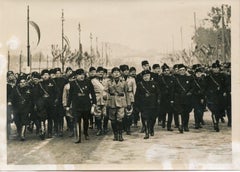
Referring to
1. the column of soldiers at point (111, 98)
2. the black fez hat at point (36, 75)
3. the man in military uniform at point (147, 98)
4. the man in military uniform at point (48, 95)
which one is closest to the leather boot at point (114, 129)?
the column of soldiers at point (111, 98)

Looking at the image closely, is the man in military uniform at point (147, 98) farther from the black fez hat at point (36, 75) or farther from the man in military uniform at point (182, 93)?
the black fez hat at point (36, 75)

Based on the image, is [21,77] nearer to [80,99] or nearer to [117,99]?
[80,99]

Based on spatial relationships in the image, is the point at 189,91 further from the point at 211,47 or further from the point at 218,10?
the point at 218,10

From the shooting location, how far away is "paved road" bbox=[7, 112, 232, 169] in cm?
154

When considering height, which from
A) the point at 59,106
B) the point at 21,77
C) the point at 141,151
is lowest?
the point at 141,151

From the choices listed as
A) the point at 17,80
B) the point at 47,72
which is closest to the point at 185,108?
the point at 47,72

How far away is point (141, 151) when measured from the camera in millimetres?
1547

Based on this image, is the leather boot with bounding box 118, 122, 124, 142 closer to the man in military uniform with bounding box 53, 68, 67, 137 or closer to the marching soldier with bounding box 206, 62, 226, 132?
the man in military uniform with bounding box 53, 68, 67, 137

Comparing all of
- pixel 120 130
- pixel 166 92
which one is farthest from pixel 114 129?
pixel 166 92

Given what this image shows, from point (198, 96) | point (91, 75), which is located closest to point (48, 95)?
point (91, 75)

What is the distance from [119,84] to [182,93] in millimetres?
240

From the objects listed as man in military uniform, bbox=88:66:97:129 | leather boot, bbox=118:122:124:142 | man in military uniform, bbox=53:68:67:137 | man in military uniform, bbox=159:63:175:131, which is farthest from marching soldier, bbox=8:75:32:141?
man in military uniform, bbox=159:63:175:131

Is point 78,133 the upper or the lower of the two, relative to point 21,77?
lower

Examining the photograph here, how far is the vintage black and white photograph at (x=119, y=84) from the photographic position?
5.07ft
